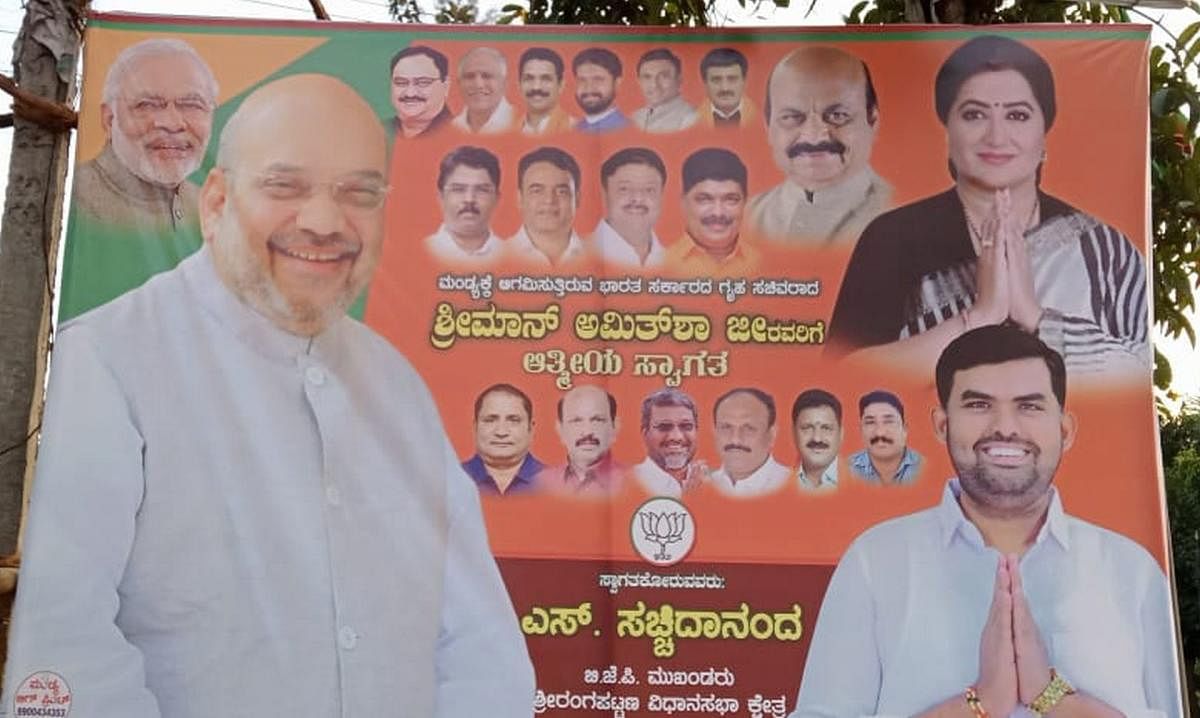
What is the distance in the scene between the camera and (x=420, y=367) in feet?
13.3

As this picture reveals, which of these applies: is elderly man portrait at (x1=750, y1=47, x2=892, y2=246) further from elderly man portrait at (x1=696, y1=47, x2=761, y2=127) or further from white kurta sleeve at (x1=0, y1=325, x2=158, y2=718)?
white kurta sleeve at (x1=0, y1=325, x2=158, y2=718)

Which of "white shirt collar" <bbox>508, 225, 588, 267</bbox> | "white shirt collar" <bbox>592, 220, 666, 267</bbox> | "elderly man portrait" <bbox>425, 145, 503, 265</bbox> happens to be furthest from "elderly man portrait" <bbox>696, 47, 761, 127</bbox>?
"elderly man portrait" <bbox>425, 145, 503, 265</bbox>

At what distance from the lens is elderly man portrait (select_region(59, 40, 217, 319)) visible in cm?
404

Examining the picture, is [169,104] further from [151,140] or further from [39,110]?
[39,110]

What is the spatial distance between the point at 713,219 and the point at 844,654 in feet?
4.33

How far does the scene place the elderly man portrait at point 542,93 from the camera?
415 centimetres

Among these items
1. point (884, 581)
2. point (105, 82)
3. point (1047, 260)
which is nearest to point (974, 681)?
point (884, 581)

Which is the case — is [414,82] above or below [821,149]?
above

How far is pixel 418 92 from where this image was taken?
13.6 ft

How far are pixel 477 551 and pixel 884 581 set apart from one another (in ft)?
3.86

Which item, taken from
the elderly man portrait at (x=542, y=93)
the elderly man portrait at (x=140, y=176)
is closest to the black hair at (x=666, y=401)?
the elderly man portrait at (x=542, y=93)

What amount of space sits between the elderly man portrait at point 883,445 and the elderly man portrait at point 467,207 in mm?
1196

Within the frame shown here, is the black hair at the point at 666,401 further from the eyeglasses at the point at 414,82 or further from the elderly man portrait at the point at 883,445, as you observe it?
the eyeglasses at the point at 414,82

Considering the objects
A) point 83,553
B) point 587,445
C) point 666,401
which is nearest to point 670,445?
point 666,401
